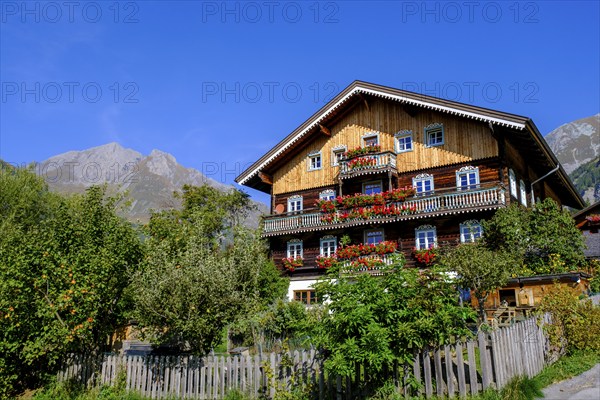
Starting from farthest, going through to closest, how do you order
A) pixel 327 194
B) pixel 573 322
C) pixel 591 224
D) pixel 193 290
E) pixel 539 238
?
pixel 591 224 < pixel 327 194 < pixel 539 238 < pixel 573 322 < pixel 193 290

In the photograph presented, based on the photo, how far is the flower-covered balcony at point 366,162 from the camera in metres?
30.2

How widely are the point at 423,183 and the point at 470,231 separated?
4.34m

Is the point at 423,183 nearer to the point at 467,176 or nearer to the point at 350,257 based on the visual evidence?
the point at 467,176

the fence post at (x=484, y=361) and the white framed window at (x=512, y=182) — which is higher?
the white framed window at (x=512, y=182)

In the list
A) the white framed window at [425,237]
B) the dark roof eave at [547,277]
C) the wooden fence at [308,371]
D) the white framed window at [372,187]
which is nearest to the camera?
the wooden fence at [308,371]

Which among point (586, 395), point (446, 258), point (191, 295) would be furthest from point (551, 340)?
point (191, 295)

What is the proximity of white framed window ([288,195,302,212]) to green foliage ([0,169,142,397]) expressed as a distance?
62.1 ft

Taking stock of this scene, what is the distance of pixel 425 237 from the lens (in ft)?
95.4

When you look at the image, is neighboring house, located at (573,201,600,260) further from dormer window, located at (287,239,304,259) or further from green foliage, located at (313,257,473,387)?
green foliage, located at (313,257,473,387)

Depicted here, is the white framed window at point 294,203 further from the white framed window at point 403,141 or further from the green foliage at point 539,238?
the green foliage at point 539,238

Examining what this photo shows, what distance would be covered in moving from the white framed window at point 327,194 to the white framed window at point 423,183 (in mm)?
5535

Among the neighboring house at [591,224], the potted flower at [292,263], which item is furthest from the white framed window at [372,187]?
the neighboring house at [591,224]

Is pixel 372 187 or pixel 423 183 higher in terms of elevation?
pixel 372 187

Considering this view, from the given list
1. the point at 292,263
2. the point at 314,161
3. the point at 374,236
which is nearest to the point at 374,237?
Answer: the point at 374,236
